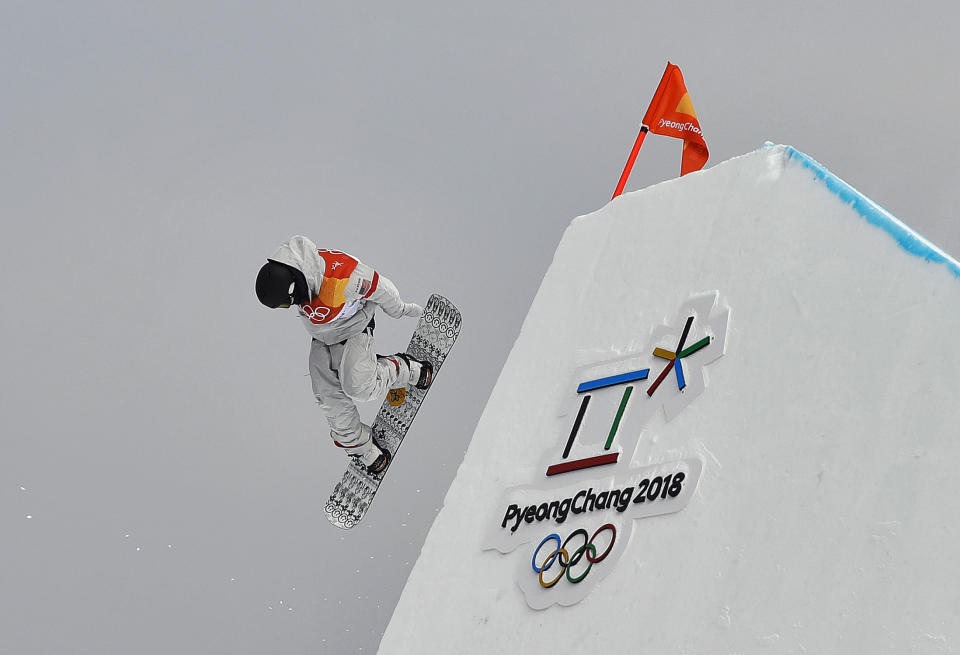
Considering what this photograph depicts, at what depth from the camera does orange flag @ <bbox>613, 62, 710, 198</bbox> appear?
4.98 metres

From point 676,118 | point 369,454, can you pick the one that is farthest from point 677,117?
point 369,454

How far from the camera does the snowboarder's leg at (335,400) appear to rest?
554cm

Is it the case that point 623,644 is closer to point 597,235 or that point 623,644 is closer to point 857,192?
point 857,192

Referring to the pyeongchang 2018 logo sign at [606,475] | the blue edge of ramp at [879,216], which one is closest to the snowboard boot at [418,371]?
the pyeongchang 2018 logo sign at [606,475]

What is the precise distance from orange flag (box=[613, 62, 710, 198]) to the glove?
1.64m

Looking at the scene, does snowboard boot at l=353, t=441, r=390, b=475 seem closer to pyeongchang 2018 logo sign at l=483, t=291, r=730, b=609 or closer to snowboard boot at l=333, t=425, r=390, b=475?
snowboard boot at l=333, t=425, r=390, b=475

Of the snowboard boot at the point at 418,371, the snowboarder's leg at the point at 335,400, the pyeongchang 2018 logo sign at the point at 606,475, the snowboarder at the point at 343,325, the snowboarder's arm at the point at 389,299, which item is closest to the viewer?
the pyeongchang 2018 logo sign at the point at 606,475

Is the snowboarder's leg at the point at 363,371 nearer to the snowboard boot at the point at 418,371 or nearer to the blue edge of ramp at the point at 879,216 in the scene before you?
the snowboard boot at the point at 418,371

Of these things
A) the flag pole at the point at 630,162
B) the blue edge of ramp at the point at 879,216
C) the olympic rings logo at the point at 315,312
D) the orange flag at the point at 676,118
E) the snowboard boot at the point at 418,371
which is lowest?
the blue edge of ramp at the point at 879,216

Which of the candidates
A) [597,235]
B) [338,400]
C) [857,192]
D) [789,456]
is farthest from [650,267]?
[338,400]

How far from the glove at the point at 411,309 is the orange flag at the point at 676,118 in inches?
64.7

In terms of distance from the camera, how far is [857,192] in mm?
2842

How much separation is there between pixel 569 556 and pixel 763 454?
2.45 ft

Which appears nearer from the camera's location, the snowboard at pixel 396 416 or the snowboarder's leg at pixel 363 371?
the snowboarder's leg at pixel 363 371
